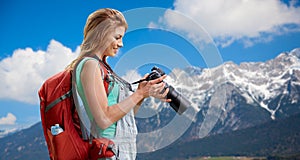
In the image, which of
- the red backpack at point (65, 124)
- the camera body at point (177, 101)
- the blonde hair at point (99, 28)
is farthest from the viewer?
the camera body at point (177, 101)

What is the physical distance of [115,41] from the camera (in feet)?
7.03

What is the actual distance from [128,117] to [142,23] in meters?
0.50

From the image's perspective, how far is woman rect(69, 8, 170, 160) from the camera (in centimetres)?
194

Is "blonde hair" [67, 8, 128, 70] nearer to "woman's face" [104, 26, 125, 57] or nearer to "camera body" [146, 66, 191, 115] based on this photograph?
"woman's face" [104, 26, 125, 57]

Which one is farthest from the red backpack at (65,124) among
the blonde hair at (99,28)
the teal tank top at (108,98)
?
the blonde hair at (99,28)

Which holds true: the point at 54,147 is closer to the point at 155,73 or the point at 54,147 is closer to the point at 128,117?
the point at 128,117

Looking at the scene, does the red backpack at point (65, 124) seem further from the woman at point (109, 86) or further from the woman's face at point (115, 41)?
the woman's face at point (115, 41)

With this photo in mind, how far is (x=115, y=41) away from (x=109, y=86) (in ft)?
0.84

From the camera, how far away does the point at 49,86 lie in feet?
6.59

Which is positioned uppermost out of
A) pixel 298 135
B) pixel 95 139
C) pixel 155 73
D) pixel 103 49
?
pixel 298 135

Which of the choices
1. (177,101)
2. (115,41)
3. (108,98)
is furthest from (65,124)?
(177,101)

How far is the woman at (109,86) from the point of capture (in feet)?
6.36

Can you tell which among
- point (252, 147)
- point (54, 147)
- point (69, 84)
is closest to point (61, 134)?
point (54, 147)

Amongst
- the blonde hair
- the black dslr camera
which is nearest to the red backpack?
the blonde hair
